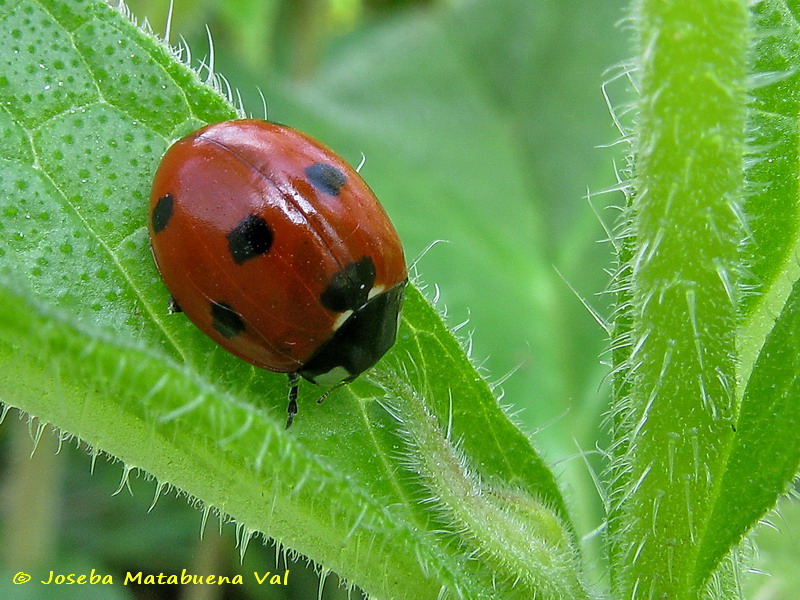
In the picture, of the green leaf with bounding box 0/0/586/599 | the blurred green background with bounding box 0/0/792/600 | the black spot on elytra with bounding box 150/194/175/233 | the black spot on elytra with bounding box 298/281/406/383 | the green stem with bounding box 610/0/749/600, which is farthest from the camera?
the blurred green background with bounding box 0/0/792/600

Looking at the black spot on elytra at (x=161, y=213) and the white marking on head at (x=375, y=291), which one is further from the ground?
the black spot on elytra at (x=161, y=213)

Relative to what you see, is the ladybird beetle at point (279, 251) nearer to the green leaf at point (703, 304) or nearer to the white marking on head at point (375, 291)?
the white marking on head at point (375, 291)

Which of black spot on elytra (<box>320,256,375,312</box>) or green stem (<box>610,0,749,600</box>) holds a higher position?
green stem (<box>610,0,749,600</box>)

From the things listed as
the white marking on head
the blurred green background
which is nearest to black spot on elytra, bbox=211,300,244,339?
the white marking on head

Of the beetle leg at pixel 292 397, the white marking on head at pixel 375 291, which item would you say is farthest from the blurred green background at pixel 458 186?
the beetle leg at pixel 292 397

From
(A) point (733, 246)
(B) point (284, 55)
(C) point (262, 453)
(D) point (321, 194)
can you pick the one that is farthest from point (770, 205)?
(B) point (284, 55)

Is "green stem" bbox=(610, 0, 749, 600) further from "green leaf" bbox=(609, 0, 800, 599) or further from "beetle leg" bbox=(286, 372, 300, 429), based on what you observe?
"beetle leg" bbox=(286, 372, 300, 429)

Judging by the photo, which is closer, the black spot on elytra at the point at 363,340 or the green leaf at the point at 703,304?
the green leaf at the point at 703,304

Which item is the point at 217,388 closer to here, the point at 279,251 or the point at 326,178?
the point at 279,251
